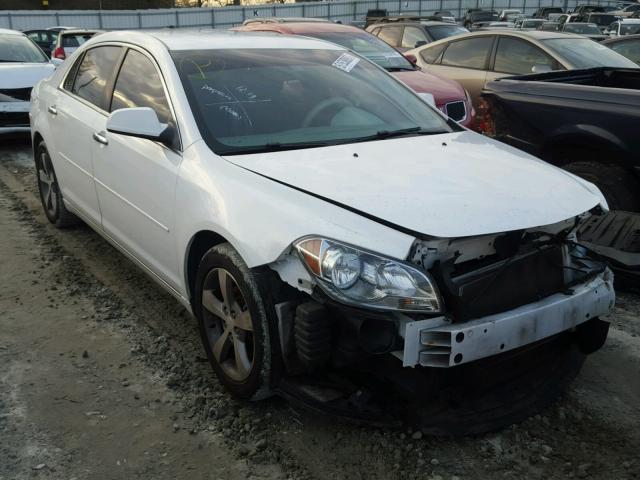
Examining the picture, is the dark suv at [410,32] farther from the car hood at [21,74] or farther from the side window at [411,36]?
the car hood at [21,74]

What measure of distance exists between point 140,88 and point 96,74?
0.88 metres

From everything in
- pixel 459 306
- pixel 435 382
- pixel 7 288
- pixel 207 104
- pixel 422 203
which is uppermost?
pixel 207 104

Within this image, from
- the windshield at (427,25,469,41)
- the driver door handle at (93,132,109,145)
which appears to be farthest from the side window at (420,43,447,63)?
the driver door handle at (93,132,109,145)

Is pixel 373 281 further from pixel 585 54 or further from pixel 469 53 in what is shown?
pixel 469 53

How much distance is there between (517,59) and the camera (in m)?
8.46

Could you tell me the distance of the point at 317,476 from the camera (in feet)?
8.61

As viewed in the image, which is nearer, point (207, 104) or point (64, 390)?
point (64, 390)

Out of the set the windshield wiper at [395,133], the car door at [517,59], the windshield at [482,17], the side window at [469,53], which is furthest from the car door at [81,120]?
the windshield at [482,17]

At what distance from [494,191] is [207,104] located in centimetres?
159

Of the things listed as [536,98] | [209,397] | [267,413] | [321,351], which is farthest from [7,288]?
[536,98]

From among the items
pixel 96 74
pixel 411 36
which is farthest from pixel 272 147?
pixel 411 36

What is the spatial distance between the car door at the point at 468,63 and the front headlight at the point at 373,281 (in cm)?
674

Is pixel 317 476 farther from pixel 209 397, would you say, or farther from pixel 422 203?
pixel 422 203

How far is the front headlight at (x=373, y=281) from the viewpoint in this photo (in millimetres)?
2477
